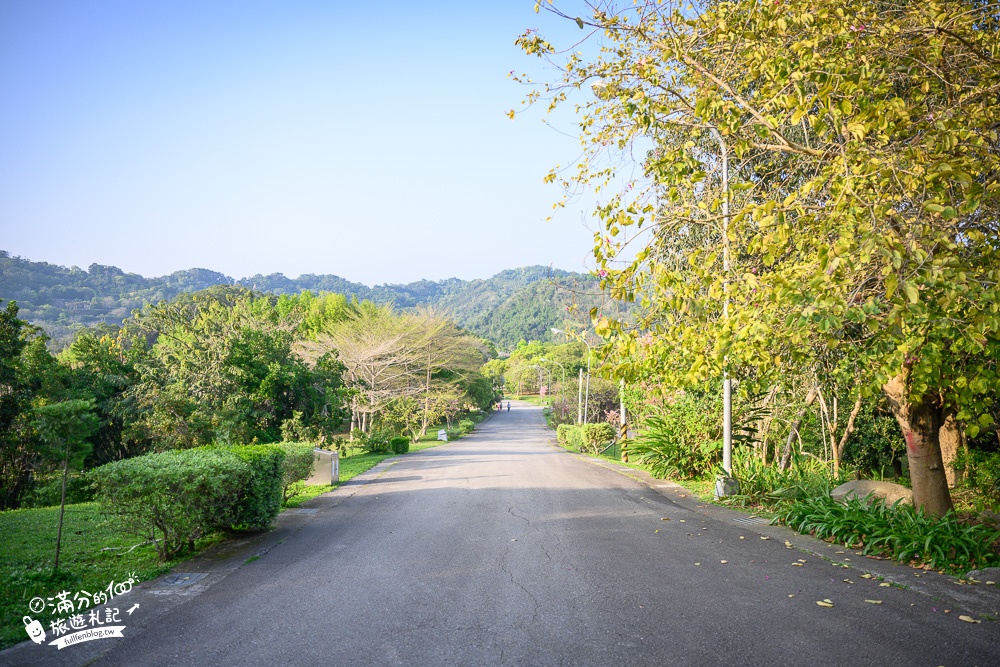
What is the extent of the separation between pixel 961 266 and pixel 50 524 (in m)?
12.4

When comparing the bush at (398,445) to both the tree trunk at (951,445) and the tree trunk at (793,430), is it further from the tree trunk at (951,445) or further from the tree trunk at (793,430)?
the tree trunk at (951,445)

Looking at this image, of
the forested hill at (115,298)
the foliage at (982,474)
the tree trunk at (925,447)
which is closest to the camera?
the tree trunk at (925,447)

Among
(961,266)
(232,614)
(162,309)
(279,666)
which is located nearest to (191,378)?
(162,309)

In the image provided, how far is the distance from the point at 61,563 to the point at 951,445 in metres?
13.1

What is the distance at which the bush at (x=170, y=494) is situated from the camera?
6.28m

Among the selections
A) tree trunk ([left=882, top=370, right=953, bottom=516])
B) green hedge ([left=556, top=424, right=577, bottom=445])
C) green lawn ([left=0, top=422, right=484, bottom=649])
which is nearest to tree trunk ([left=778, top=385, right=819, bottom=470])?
tree trunk ([left=882, top=370, right=953, bottom=516])

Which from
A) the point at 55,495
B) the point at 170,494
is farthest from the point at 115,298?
the point at 170,494

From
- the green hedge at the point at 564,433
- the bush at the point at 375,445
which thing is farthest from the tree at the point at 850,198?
the green hedge at the point at 564,433

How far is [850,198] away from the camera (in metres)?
5.23

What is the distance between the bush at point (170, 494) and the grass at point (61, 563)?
332 millimetres

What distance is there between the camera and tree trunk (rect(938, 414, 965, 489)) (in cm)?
1026

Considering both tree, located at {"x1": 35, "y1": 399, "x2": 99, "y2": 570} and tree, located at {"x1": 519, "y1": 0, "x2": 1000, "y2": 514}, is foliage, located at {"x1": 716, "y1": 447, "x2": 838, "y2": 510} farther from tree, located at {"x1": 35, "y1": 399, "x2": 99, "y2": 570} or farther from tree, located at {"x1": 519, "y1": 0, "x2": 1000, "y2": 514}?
tree, located at {"x1": 35, "y1": 399, "x2": 99, "y2": 570}

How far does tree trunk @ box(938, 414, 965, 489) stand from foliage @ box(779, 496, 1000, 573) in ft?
11.4

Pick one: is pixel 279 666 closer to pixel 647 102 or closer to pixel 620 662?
pixel 620 662
